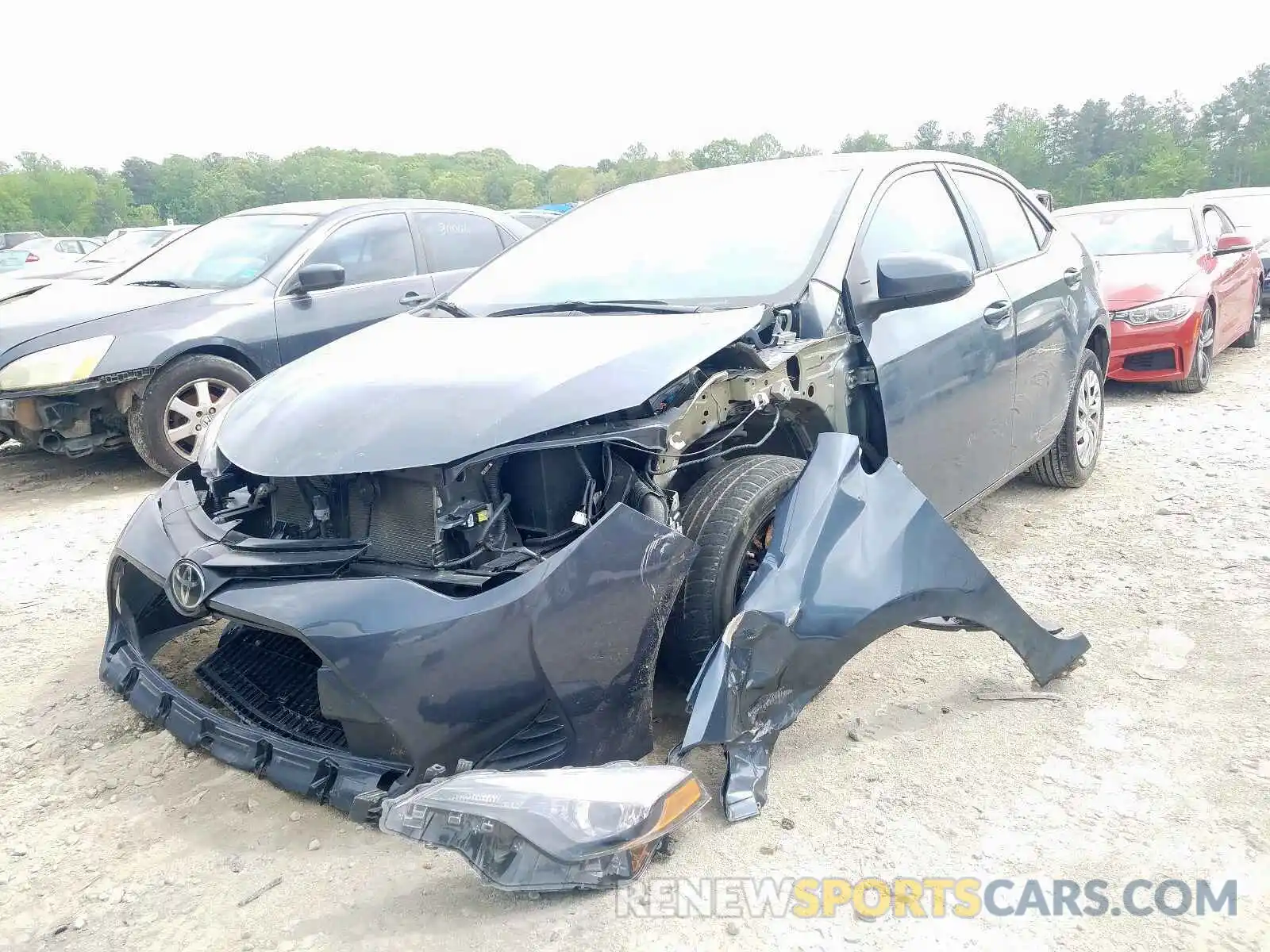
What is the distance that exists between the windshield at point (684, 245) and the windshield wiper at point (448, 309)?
31 millimetres

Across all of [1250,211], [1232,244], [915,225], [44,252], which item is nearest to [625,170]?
[44,252]

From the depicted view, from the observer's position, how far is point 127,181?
7119cm

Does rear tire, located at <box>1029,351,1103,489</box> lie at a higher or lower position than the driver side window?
lower

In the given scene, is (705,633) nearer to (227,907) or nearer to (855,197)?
(227,907)

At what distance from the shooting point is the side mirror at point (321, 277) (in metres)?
5.76

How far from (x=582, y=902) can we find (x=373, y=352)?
1705 mm

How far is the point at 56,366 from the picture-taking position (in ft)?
16.9

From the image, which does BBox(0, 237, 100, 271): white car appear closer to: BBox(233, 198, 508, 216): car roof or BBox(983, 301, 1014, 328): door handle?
BBox(233, 198, 508, 216): car roof

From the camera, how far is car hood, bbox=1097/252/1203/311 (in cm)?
711

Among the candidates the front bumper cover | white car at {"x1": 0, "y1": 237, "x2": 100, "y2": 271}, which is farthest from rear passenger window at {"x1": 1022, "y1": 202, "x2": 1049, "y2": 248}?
white car at {"x1": 0, "y1": 237, "x2": 100, "y2": 271}

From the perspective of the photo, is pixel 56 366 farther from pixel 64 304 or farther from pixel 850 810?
pixel 850 810

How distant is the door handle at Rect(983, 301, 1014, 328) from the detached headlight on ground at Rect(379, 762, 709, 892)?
230cm

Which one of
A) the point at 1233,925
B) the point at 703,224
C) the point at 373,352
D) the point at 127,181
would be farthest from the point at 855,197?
the point at 127,181

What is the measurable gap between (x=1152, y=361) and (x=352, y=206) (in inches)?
221
